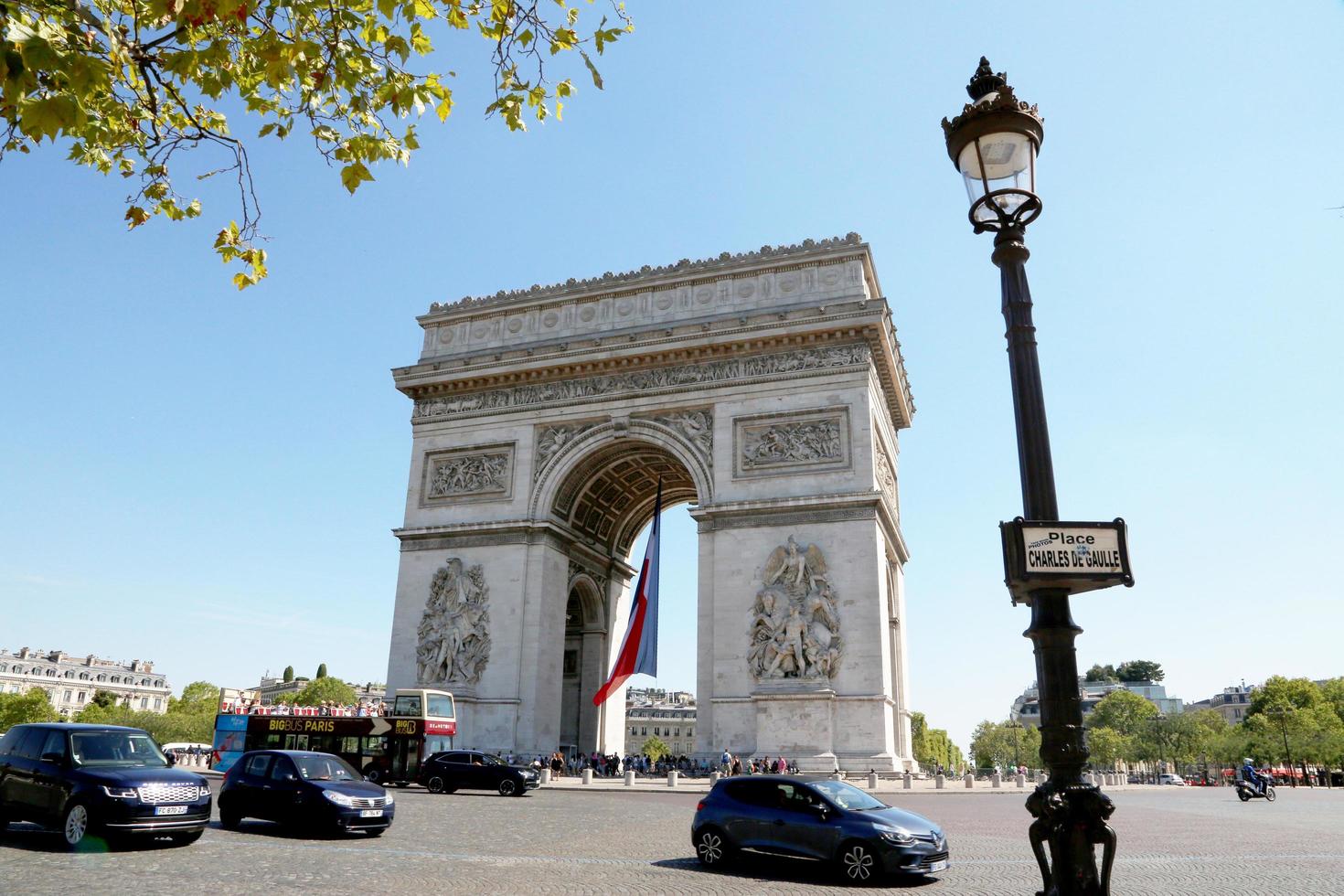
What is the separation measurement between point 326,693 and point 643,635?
268 ft

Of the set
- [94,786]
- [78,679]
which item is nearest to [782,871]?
[94,786]

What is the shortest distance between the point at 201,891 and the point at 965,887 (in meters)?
7.06

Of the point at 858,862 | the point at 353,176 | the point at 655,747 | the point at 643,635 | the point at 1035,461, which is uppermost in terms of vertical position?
the point at 353,176

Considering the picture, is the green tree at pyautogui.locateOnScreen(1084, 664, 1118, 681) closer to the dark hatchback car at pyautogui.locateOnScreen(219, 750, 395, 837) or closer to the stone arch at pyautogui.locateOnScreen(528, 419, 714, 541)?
the stone arch at pyautogui.locateOnScreen(528, 419, 714, 541)

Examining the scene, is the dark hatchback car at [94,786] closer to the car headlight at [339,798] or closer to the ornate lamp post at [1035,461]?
the car headlight at [339,798]

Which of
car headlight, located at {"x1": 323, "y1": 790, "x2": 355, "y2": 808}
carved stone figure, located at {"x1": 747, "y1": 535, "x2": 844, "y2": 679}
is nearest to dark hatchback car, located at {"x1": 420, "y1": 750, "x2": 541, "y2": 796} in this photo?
carved stone figure, located at {"x1": 747, "y1": 535, "x2": 844, "y2": 679}

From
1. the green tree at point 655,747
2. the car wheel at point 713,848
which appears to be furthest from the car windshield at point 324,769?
the green tree at point 655,747

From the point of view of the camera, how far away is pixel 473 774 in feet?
78.4

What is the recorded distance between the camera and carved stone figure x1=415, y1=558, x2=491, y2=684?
3134cm

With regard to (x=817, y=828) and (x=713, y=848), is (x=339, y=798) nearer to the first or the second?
(x=713, y=848)

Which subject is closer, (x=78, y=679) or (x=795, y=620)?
(x=795, y=620)

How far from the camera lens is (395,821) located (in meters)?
15.1

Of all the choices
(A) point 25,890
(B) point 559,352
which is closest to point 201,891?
(A) point 25,890

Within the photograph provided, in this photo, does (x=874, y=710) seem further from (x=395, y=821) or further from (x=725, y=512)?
(x=395, y=821)
